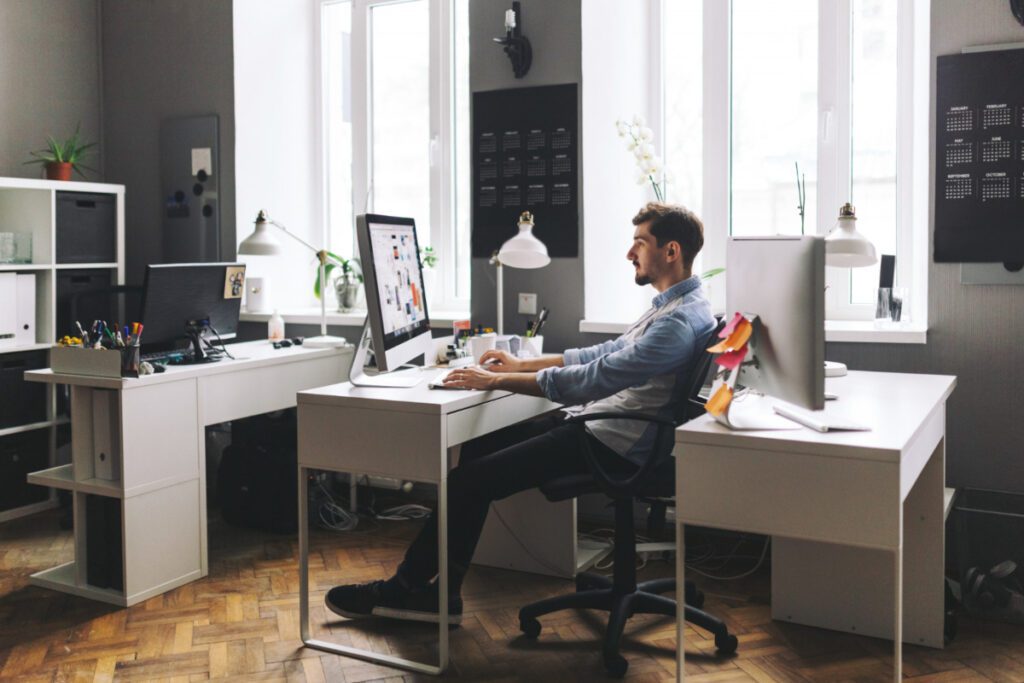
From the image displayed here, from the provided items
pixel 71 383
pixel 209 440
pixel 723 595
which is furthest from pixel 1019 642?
pixel 209 440

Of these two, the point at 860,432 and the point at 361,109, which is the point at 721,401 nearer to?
the point at 860,432

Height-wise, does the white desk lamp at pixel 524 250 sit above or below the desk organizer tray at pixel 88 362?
above

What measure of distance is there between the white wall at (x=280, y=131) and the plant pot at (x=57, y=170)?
752mm

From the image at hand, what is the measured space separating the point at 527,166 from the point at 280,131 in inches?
60.3

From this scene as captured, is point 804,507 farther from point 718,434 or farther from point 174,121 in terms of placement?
point 174,121

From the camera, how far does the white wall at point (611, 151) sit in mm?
3869

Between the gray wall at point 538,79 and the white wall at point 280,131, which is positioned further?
the white wall at point 280,131

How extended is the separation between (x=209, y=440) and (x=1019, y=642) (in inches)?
137

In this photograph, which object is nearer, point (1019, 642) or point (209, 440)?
point (1019, 642)

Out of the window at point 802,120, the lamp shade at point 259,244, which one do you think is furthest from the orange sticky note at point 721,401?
the lamp shade at point 259,244

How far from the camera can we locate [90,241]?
A: 443 cm

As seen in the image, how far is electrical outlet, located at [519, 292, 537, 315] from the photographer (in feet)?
13.0

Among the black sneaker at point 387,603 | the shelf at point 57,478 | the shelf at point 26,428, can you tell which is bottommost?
the black sneaker at point 387,603

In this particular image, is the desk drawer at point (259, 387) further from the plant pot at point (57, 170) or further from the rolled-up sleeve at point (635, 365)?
the plant pot at point (57, 170)
